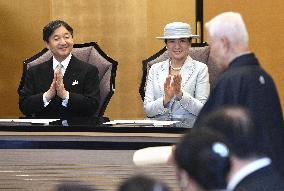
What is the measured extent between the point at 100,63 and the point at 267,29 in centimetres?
228

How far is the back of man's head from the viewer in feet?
5.95

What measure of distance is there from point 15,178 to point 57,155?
24cm

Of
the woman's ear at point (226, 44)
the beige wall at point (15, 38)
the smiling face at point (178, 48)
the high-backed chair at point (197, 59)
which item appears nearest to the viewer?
the woman's ear at point (226, 44)

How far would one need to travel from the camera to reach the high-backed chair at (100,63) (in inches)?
210

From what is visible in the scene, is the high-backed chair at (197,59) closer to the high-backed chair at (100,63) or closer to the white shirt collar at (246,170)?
the high-backed chair at (100,63)

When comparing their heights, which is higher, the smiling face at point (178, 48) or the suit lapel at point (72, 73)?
the smiling face at point (178, 48)

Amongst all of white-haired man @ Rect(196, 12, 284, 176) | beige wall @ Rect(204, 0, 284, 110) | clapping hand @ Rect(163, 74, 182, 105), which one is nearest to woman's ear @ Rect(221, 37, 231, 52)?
white-haired man @ Rect(196, 12, 284, 176)

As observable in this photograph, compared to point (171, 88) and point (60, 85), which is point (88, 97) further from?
point (171, 88)

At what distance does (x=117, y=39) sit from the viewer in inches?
322

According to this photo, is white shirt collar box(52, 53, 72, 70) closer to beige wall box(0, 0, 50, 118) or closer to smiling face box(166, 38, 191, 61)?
smiling face box(166, 38, 191, 61)

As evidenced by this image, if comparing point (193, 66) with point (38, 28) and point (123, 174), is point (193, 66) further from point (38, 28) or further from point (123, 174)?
point (38, 28)

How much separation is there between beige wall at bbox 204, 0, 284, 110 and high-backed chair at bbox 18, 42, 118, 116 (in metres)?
2.15

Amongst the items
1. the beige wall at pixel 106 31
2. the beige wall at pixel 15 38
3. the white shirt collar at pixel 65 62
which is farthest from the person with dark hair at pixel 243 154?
the beige wall at pixel 15 38

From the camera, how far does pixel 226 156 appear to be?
1.70 metres
